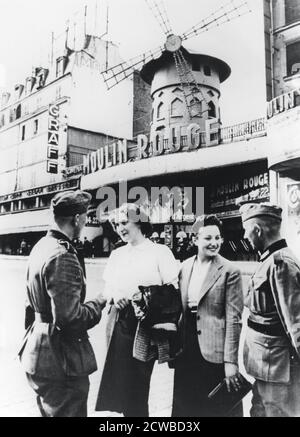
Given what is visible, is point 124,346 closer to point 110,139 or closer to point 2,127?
point 110,139

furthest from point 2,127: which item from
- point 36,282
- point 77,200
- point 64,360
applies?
point 64,360

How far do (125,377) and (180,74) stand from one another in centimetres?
305

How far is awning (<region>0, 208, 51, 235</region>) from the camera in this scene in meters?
3.05

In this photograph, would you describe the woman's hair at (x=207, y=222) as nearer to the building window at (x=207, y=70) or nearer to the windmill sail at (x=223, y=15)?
the building window at (x=207, y=70)

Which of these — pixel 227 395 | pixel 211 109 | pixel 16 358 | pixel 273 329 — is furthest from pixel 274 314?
pixel 211 109

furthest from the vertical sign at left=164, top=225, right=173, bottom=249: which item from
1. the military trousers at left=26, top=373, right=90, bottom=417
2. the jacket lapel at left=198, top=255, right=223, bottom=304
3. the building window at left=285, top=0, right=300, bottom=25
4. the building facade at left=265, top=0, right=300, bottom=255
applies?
the building window at left=285, top=0, right=300, bottom=25

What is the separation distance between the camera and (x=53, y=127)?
3482 millimetres

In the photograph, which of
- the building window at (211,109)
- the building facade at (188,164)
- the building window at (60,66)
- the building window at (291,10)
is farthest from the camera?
the building window at (60,66)

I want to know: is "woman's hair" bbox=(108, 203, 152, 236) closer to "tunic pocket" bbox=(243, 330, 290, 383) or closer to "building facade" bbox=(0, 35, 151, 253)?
"building facade" bbox=(0, 35, 151, 253)

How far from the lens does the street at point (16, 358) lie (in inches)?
94.3

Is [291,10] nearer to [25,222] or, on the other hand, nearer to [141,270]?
[141,270]

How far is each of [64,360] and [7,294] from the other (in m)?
1.05

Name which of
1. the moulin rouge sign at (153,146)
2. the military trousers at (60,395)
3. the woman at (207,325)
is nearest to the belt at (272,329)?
the woman at (207,325)
